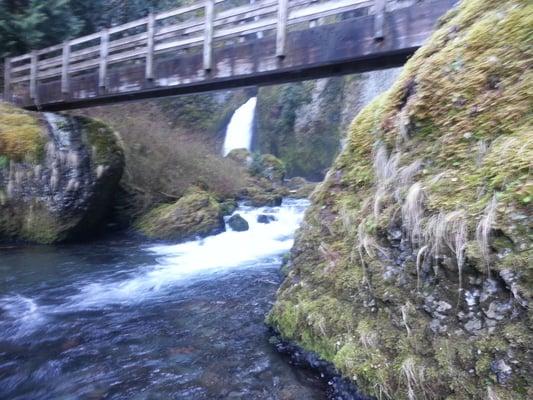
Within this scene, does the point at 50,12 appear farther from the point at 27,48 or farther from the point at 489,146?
the point at 489,146

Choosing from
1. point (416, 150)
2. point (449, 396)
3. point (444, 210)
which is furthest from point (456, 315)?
point (416, 150)

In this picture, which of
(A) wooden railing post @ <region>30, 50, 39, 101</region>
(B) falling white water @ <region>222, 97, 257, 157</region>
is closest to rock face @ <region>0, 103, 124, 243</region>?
(A) wooden railing post @ <region>30, 50, 39, 101</region>

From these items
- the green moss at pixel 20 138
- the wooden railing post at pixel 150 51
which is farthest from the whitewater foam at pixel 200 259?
Answer: the wooden railing post at pixel 150 51

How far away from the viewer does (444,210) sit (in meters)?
3.21

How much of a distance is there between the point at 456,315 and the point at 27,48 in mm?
16275

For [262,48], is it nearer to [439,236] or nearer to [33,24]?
[439,236]

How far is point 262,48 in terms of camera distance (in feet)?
23.3

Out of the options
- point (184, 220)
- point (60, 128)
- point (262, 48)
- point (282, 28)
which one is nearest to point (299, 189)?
point (184, 220)

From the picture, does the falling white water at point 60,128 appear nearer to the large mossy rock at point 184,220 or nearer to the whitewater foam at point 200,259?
the large mossy rock at point 184,220

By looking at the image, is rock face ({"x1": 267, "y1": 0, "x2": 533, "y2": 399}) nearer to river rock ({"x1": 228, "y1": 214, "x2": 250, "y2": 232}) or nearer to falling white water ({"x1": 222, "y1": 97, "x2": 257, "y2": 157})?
river rock ({"x1": 228, "y1": 214, "x2": 250, "y2": 232})

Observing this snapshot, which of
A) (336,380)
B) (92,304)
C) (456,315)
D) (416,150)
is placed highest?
(416,150)

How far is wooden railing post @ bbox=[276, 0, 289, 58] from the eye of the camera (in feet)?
21.4

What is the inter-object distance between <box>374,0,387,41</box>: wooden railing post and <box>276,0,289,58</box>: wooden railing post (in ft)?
4.88

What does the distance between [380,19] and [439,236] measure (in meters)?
3.90
